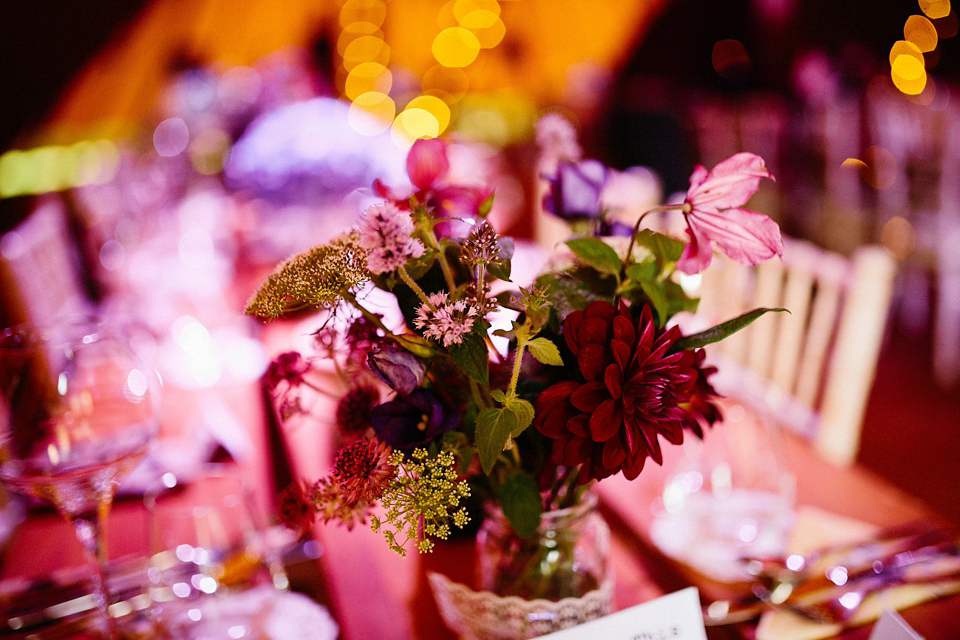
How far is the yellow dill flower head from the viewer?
0.45 meters

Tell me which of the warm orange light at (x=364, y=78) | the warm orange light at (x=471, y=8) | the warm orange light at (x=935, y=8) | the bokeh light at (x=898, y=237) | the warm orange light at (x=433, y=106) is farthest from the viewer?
the warm orange light at (x=364, y=78)

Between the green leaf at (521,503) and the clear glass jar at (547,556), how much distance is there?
41 millimetres

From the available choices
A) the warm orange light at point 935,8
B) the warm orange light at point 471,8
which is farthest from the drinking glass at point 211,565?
the warm orange light at point 471,8

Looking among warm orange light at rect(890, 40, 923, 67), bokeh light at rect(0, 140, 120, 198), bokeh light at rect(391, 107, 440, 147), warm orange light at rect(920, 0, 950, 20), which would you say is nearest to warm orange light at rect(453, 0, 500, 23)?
bokeh light at rect(391, 107, 440, 147)

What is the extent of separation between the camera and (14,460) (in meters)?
0.64

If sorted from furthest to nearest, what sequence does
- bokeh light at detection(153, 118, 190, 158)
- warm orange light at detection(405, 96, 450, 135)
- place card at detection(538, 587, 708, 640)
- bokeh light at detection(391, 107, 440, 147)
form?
warm orange light at detection(405, 96, 450, 135) → bokeh light at detection(391, 107, 440, 147) → bokeh light at detection(153, 118, 190, 158) → place card at detection(538, 587, 708, 640)

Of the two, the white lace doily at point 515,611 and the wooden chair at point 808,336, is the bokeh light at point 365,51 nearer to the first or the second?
the wooden chair at point 808,336

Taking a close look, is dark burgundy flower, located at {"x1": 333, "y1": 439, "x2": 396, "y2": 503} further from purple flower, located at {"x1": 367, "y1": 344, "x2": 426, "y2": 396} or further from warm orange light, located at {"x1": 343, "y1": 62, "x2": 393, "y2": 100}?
warm orange light, located at {"x1": 343, "y1": 62, "x2": 393, "y2": 100}

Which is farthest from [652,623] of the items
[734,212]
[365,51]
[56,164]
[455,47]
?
[365,51]

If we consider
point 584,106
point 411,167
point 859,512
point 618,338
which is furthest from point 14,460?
point 584,106

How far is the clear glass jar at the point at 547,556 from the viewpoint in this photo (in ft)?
1.97

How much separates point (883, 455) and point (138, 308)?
251cm

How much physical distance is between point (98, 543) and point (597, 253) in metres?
0.53

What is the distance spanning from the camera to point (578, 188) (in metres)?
0.64
